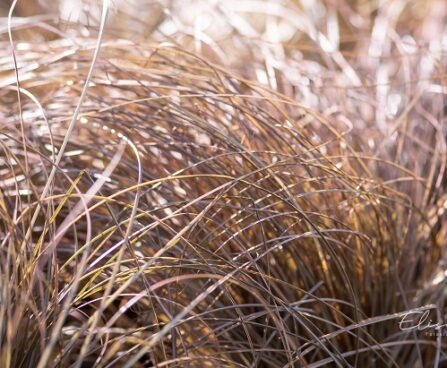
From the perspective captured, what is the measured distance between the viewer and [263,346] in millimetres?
868

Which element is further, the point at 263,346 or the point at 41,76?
the point at 41,76

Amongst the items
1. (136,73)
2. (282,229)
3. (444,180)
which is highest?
(136,73)

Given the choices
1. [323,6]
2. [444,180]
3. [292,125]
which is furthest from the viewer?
[323,6]

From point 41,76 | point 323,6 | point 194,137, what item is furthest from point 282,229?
point 323,6

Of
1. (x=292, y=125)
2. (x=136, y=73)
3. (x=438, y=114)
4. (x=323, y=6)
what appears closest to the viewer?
(x=292, y=125)

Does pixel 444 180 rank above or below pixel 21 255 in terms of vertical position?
below

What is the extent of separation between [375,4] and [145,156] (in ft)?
5.36

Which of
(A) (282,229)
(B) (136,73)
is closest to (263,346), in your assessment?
(A) (282,229)

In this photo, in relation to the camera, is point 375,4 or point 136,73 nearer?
point 136,73

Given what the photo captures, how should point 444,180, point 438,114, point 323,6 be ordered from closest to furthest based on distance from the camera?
point 444,180, point 438,114, point 323,6

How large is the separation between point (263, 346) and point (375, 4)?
1.82m

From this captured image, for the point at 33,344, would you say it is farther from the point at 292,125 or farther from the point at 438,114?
the point at 438,114

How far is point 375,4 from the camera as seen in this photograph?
8.02 ft

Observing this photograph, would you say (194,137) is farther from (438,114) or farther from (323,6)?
(323,6)
